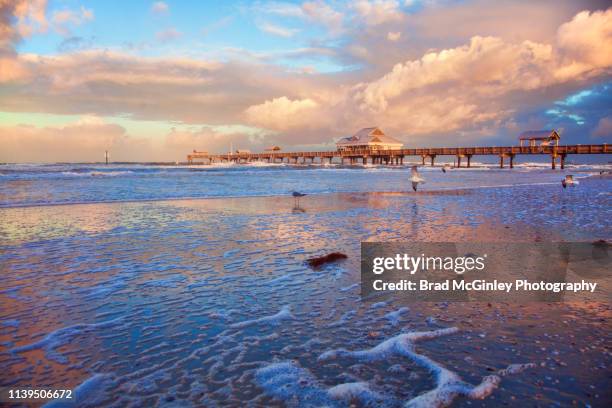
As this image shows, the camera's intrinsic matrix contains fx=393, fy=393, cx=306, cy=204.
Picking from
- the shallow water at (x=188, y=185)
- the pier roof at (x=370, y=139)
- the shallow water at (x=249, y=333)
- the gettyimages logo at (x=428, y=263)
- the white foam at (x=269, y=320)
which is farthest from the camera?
the pier roof at (x=370, y=139)

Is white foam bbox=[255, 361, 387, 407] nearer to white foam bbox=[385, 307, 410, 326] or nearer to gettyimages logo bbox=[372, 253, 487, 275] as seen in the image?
white foam bbox=[385, 307, 410, 326]

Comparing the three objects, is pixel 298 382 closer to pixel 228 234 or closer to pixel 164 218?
pixel 228 234

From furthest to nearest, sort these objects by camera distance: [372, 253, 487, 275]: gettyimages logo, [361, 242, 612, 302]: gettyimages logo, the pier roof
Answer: the pier roof, [372, 253, 487, 275]: gettyimages logo, [361, 242, 612, 302]: gettyimages logo

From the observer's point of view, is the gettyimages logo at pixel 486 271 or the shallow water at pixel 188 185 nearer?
the gettyimages logo at pixel 486 271

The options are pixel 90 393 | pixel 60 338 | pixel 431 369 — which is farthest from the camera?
pixel 60 338

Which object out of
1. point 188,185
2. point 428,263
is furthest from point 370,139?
point 428,263

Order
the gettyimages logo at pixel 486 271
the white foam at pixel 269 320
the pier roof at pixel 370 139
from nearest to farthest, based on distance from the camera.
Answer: the white foam at pixel 269 320
the gettyimages logo at pixel 486 271
the pier roof at pixel 370 139

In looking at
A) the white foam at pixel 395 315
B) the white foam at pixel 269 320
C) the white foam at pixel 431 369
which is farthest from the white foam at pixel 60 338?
the white foam at pixel 395 315

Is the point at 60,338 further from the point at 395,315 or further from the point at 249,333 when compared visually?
the point at 395,315

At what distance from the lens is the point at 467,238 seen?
761 cm

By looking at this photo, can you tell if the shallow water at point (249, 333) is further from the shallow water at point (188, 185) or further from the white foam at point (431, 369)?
the shallow water at point (188, 185)

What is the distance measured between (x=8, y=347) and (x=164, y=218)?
7523mm

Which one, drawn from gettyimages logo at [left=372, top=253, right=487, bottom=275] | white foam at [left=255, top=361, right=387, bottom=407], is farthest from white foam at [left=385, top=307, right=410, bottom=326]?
gettyimages logo at [left=372, top=253, right=487, bottom=275]

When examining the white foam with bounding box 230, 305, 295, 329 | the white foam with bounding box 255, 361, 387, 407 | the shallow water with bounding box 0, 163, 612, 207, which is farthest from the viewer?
the shallow water with bounding box 0, 163, 612, 207
